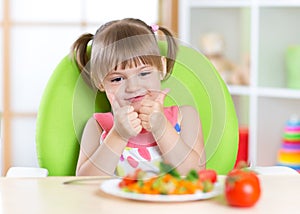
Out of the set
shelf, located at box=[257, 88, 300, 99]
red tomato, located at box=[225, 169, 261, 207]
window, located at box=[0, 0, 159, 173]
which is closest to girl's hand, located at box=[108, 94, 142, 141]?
red tomato, located at box=[225, 169, 261, 207]

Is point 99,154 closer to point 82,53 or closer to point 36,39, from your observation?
point 82,53

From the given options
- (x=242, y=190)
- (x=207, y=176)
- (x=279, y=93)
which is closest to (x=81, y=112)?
(x=207, y=176)

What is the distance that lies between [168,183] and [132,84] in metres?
0.35

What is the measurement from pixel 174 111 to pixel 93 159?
0.23 metres

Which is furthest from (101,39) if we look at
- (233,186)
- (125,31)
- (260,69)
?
(260,69)

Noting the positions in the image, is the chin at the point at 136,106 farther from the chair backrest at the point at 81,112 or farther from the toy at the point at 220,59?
the toy at the point at 220,59

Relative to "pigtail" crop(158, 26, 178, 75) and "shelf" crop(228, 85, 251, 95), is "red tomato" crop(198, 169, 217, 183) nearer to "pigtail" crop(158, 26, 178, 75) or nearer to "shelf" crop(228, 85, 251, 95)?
"pigtail" crop(158, 26, 178, 75)

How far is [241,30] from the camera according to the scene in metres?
3.23

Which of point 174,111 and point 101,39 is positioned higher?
point 101,39

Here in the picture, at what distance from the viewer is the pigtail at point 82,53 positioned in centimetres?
175

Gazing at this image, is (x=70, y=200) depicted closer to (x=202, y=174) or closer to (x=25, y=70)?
(x=202, y=174)

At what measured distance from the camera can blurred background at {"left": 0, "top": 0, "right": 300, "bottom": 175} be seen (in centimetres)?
311

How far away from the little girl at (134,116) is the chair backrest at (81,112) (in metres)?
0.04

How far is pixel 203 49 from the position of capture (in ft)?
10.7
